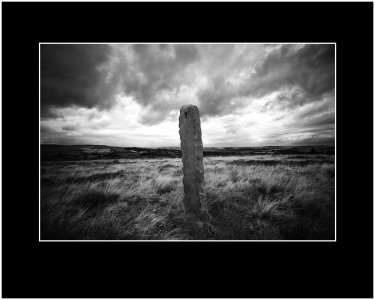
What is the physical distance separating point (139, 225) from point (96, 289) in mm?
941

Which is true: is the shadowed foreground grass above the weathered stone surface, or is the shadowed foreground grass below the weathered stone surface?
below

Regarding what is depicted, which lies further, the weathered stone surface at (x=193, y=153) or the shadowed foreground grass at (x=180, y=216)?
the weathered stone surface at (x=193, y=153)

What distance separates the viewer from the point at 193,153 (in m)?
2.99

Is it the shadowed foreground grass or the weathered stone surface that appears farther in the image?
the weathered stone surface

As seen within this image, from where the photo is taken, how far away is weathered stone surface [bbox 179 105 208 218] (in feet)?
9.75

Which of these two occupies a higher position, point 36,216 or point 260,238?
point 36,216

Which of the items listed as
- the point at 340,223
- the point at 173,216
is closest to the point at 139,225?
the point at 173,216

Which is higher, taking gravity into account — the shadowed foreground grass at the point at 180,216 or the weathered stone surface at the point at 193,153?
the weathered stone surface at the point at 193,153

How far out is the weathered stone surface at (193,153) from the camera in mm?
2973

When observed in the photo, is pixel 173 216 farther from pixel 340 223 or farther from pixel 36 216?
pixel 340 223

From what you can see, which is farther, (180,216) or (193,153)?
(180,216)

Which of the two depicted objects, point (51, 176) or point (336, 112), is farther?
point (51, 176)

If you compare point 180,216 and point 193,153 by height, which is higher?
point 193,153

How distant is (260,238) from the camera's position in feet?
8.87
